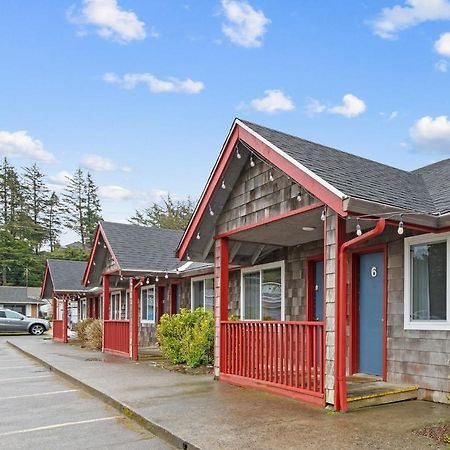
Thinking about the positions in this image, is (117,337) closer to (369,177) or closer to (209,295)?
(209,295)

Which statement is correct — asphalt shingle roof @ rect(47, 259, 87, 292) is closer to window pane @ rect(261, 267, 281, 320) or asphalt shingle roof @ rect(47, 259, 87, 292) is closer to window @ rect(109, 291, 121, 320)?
window @ rect(109, 291, 121, 320)

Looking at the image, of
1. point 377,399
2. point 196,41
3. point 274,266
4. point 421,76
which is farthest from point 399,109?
point 377,399

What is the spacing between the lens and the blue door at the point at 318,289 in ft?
34.6

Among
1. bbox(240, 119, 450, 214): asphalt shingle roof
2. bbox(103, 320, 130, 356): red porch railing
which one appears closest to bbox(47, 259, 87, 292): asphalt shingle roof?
bbox(103, 320, 130, 356): red porch railing

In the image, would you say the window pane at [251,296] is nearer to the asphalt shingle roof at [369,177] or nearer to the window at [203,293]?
the window at [203,293]

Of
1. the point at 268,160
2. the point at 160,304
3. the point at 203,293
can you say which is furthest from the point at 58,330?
the point at 268,160

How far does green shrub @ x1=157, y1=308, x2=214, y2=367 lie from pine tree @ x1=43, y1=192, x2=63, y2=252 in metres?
57.4

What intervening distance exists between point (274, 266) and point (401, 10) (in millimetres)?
7921

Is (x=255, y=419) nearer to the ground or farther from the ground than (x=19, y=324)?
farther from the ground

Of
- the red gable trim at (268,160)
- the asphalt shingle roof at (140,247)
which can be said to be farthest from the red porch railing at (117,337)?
the red gable trim at (268,160)

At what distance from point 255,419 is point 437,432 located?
6.84ft

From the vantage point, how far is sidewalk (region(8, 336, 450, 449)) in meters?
5.45

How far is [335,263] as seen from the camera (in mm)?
7004

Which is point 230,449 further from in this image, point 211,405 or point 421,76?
point 421,76
